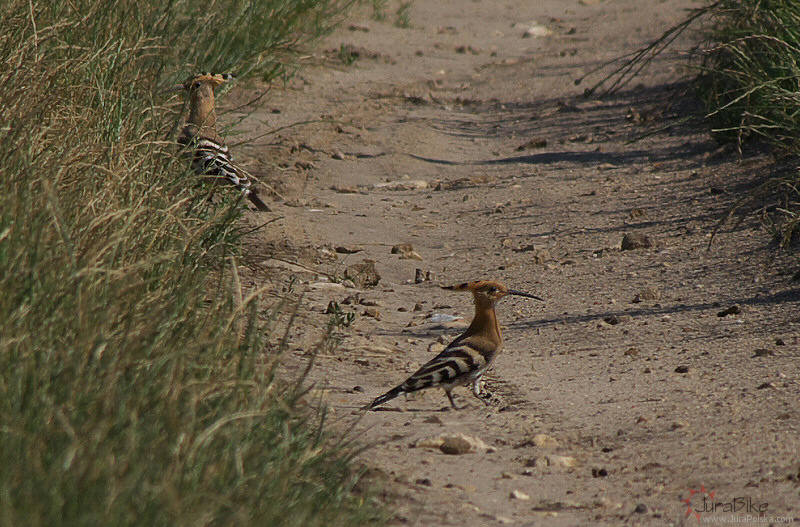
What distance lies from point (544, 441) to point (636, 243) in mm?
2810

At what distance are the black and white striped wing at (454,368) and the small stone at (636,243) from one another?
7.43ft

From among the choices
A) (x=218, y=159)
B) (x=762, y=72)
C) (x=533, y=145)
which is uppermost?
(x=762, y=72)

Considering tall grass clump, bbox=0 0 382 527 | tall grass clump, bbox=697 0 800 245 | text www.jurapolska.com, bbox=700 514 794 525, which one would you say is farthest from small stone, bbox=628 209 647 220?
text www.jurapolska.com, bbox=700 514 794 525

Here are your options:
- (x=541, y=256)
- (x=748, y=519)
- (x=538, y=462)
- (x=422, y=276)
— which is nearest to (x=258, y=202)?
(x=422, y=276)

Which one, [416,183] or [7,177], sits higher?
[7,177]

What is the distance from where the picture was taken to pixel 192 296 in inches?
128

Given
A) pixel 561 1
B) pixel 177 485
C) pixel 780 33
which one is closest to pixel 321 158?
pixel 780 33

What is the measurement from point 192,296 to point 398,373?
1438 millimetres

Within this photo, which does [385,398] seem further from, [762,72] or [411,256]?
[762,72]

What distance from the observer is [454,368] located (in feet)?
13.1

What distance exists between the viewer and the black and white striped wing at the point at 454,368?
3930mm

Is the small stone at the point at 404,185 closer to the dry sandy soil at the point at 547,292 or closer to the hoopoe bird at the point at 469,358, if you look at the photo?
the dry sandy soil at the point at 547,292

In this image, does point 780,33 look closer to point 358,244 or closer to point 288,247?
point 358,244

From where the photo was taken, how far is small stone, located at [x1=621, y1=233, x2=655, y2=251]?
613 centimetres
